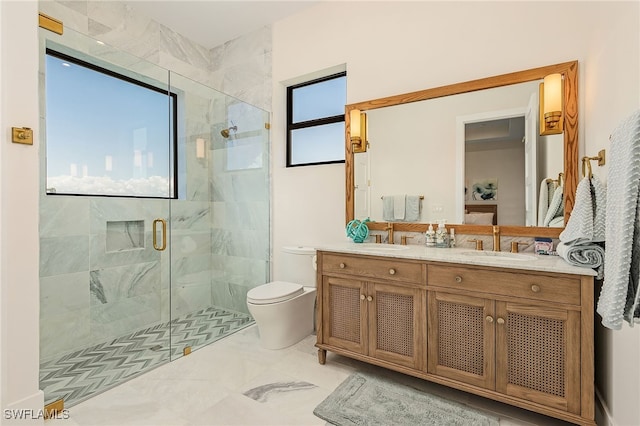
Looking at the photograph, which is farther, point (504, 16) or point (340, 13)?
point (340, 13)

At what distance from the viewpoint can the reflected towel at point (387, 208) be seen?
7.84 ft

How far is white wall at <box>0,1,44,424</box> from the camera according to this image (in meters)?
1.46

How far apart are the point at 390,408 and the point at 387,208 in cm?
131

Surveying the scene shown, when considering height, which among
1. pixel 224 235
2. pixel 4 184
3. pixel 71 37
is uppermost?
pixel 71 37

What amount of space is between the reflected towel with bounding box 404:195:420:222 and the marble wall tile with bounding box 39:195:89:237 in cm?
237

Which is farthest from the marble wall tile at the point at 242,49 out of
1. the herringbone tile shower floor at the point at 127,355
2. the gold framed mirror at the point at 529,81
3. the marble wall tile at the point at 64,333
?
the marble wall tile at the point at 64,333

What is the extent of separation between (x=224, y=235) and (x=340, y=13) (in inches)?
86.4

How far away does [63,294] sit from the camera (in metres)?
2.17

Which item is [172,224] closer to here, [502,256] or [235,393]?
[235,393]

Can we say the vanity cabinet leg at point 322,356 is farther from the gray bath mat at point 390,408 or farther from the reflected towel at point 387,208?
the reflected towel at point 387,208

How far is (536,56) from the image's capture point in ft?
6.32

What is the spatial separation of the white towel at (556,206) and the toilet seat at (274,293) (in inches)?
70.4

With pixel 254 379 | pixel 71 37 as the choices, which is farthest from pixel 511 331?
pixel 71 37

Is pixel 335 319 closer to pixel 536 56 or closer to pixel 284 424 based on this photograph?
pixel 284 424
